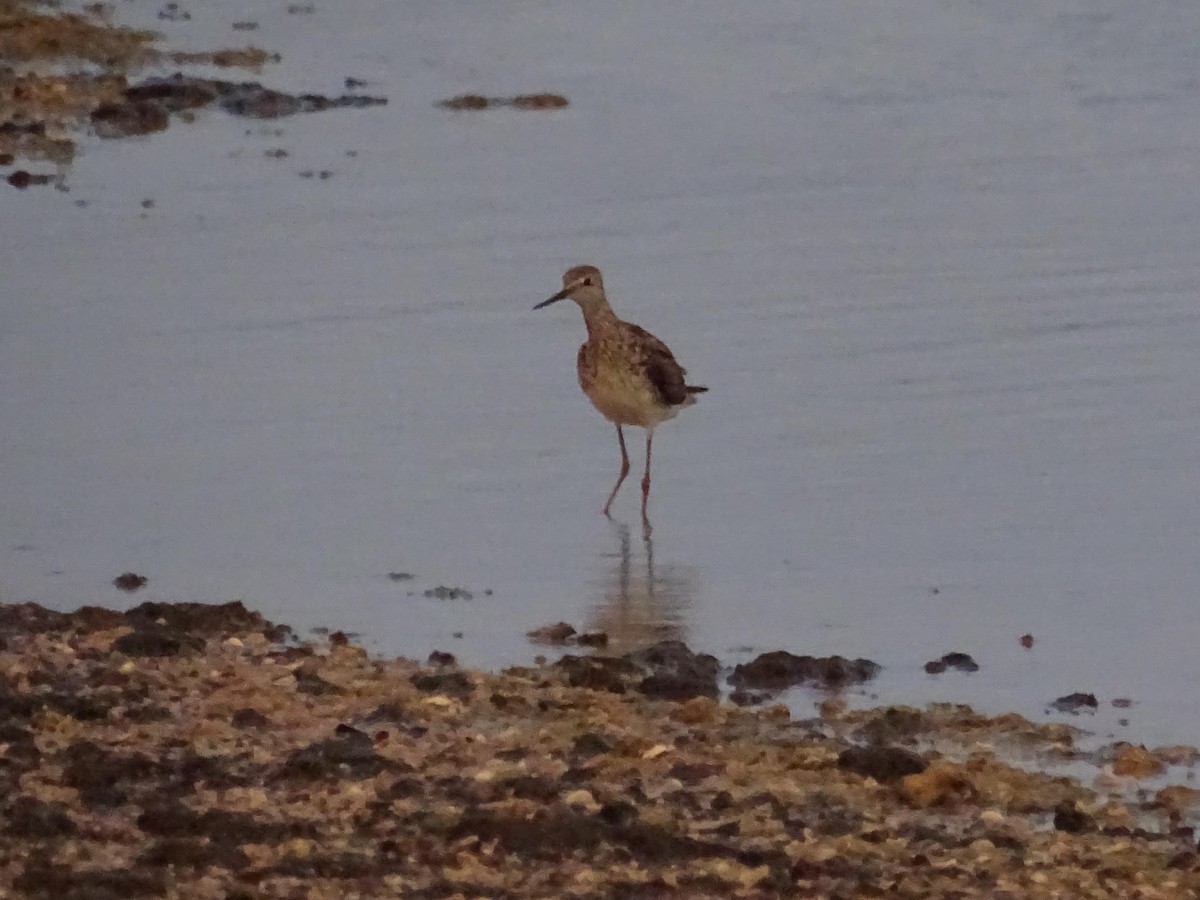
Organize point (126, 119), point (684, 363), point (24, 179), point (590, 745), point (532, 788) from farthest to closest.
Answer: point (126, 119), point (24, 179), point (684, 363), point (590, 745), point (532, 788)

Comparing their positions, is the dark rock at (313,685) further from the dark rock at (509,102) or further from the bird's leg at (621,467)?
the dark rock at (509,102)

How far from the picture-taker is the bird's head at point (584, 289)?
12250 mm

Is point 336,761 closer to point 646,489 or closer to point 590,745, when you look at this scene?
point 590,745

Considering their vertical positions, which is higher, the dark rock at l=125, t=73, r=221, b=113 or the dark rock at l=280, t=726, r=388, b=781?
the dark rock at l=125, t=73, r=221, b=113

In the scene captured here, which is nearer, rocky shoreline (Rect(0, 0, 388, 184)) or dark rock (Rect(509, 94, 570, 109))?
rocky shoreline (Rect(0, 0, 388, 184))

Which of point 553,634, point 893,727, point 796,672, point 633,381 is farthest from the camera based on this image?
point 633,381

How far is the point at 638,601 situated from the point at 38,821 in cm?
349

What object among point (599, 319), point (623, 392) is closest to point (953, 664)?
point (623, 392)

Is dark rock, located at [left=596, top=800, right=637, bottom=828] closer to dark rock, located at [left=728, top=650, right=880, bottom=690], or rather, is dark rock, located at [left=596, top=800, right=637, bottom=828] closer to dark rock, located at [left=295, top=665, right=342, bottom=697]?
dark rock, located at [left=295, top=665, right=342, bottom=697]

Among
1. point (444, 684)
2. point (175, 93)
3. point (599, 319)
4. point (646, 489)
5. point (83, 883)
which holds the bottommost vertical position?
point (83, 883)

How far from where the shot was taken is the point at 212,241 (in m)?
15.5

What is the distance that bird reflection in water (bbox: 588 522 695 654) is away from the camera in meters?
9.22

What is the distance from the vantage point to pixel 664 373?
11.7 meters

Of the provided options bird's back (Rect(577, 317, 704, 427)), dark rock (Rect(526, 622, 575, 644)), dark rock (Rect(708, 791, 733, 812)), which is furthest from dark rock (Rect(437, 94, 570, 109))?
dark rock (Rect(708, 791, 733, 812))
